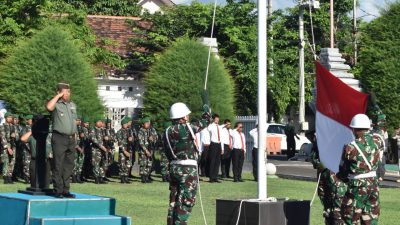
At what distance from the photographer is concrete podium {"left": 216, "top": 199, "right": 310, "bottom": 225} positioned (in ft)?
48.4

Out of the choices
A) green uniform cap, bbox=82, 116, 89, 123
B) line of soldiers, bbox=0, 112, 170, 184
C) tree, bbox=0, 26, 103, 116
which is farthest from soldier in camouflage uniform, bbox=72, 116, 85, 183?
tree, bbox=0, 26, 103, 116

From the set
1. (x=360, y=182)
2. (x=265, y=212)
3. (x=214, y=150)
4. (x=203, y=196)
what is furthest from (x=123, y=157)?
(x=265, y=212)

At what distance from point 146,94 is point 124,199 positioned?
11.9m

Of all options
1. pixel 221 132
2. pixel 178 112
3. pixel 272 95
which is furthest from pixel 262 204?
pixel 272 95

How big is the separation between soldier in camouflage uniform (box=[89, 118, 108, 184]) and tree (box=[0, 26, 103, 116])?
4.79 ft

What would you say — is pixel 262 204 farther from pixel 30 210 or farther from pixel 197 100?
pixel 197 100

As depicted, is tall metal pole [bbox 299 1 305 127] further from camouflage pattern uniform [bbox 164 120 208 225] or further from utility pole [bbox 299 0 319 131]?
camouflage pattern uniform [bbox 164 120 208 225]

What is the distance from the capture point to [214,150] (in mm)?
32781

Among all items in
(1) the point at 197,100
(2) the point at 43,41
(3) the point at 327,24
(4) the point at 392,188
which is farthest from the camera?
(3) the point at 327,24

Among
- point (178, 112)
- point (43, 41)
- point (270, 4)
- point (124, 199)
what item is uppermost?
point (270, 4)

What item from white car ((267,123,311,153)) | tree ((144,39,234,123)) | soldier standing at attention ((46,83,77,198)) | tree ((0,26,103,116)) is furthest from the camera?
white car ((267,123,311,153))

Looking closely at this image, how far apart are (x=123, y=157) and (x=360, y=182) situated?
16442 millimetres

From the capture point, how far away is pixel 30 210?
1538 centimetres

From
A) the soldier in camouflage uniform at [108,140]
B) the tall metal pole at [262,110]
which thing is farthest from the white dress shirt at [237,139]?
the tall metal pole at [262,110]
